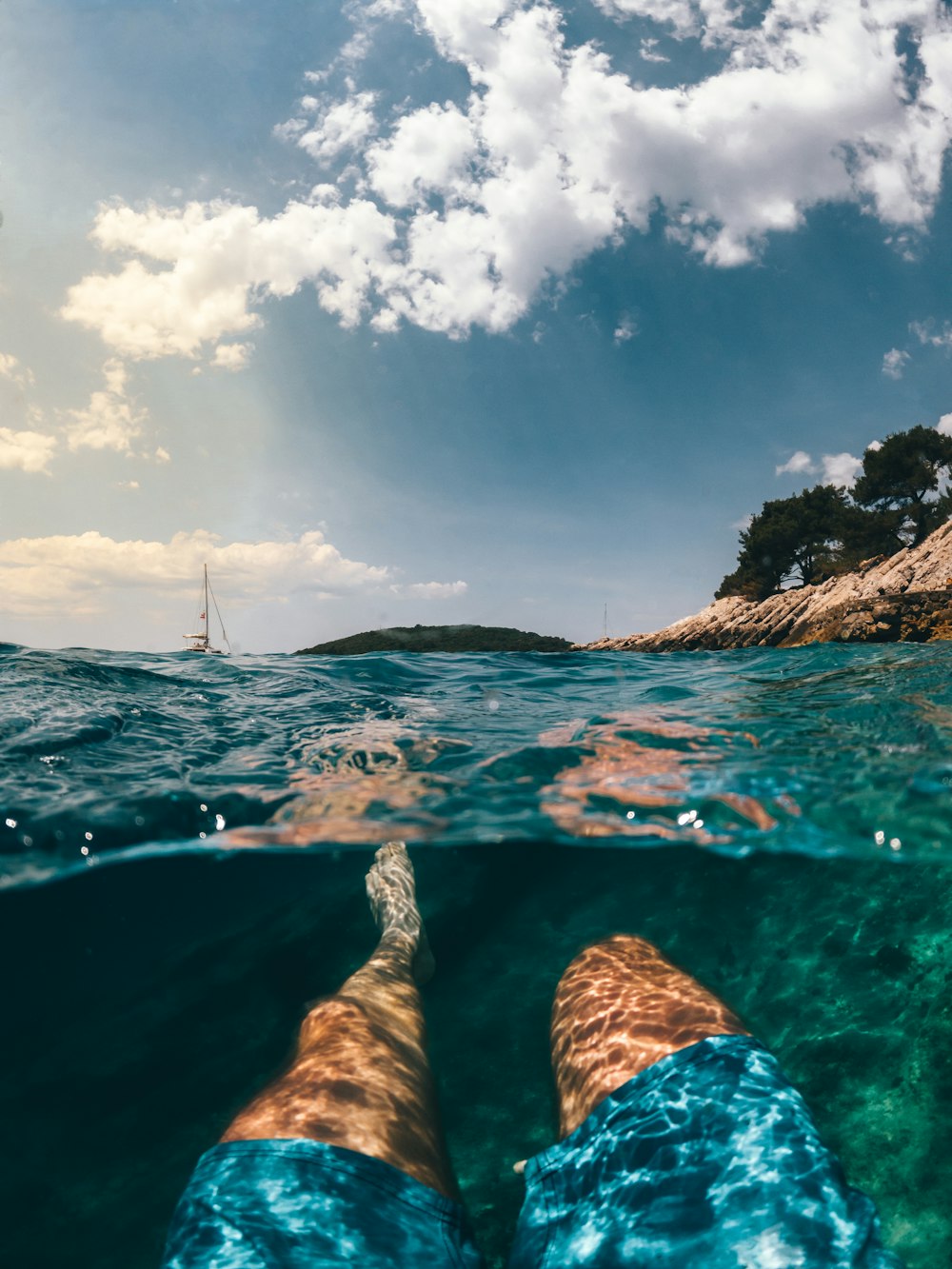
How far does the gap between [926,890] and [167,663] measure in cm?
1302

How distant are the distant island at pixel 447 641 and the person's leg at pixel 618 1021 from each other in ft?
74.5

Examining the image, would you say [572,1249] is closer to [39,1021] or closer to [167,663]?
[39,1021]

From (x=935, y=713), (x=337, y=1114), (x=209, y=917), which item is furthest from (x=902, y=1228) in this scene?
(x=209, y=917)

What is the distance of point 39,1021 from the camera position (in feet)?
26.3

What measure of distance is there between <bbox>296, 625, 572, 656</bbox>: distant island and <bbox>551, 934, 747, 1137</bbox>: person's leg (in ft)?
74.5

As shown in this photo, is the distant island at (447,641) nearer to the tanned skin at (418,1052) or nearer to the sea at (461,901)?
the sea at (461,901)

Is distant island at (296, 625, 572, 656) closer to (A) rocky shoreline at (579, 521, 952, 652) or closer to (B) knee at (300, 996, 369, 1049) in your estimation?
(A) rocky shoreline at (579, 521, 952, 652)

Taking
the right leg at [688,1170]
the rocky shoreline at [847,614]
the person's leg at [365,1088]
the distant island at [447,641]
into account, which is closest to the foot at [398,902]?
the person's leg at [365,1088]

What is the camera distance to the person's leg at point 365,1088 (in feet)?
9.49

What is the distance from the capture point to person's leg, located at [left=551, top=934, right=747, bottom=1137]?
3.35 meters

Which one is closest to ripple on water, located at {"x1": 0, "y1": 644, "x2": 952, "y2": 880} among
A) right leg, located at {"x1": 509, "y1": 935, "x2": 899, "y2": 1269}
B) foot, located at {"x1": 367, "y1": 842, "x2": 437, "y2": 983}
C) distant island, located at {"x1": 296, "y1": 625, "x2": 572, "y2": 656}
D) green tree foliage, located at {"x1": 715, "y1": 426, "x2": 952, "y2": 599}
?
foot, located at {"x1": 367, "y1": 842, "x2": 437, "y2": 983}

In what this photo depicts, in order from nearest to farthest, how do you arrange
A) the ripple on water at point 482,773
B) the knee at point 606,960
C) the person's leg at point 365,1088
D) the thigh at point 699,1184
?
1. the thigh at point 699,1184
2. the person's leg at point 365,1088
3. the knee at point 606,960
4. the ripple on water at point 482,773

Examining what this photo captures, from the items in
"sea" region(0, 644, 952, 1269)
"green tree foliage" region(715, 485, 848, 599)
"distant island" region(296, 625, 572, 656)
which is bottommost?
"sea" region(0, 644, 952, 1269)

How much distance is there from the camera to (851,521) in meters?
45.1
